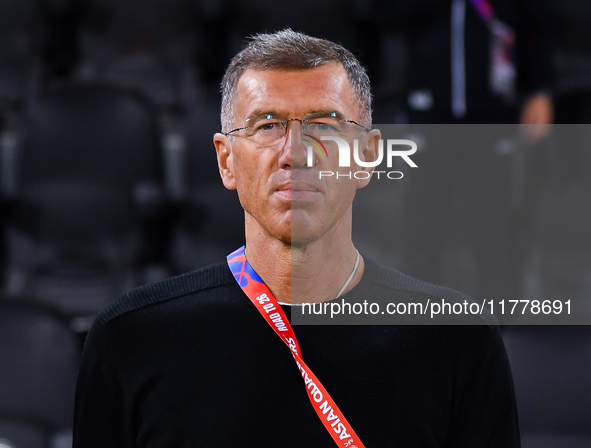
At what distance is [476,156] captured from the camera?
2.00 meters

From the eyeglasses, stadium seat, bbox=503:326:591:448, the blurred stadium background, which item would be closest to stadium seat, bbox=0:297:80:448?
the blurred stadium background

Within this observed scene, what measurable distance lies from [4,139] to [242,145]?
1725 millimetres

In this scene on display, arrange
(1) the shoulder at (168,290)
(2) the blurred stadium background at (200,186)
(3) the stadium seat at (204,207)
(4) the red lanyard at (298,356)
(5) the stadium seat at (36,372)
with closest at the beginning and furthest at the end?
(4) the red lanyard at (298,356) → (1) the shoulder at (168,290) → (5) the stadium seat at (36,372) → (2) the blurred stadium background at (200,186) → (3) the stadium seat at (204,207)

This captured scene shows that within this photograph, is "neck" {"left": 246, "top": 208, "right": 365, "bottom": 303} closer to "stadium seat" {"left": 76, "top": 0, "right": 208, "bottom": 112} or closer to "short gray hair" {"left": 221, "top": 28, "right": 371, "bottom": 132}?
"short gray hair" {"left": 221, "top": 28, "right": 371, "bottom": 132}

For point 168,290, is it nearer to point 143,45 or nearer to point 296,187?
point 296,187

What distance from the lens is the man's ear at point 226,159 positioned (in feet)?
3.51

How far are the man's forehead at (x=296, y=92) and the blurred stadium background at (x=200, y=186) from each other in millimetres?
867

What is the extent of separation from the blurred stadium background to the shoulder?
0.59m

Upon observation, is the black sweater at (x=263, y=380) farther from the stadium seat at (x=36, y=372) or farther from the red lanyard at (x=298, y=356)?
the stadium seat at (x=36, y=372)

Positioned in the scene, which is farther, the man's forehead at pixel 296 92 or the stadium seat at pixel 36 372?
the stadium seat at pixel 36 372

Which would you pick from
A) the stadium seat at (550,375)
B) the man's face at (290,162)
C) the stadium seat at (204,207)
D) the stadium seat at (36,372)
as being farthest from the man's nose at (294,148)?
the stadium seat at (204,207)

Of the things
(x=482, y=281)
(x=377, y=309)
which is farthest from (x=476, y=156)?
(x=377, y=309)

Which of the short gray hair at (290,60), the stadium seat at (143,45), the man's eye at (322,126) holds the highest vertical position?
the stadium seat at (143,45)

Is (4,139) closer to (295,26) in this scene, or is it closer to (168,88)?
(168,88)
